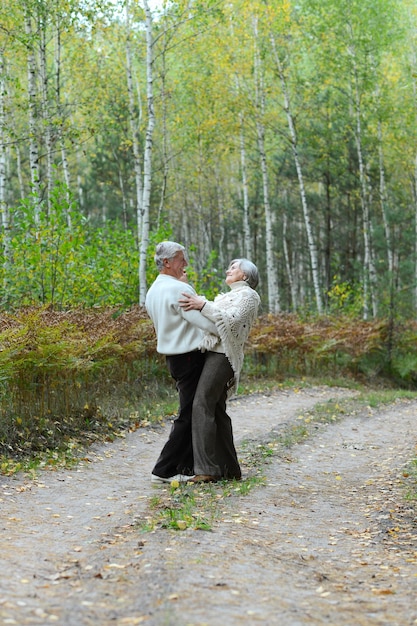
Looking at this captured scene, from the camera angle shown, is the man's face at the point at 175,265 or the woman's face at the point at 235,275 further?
the woman's face at the point at 235,275

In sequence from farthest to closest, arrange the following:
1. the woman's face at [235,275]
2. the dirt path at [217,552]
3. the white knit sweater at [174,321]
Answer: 1. the woman's face at [235,275]
2. the white knit sweater at [174,321]
3. the dirt path at [217,552]

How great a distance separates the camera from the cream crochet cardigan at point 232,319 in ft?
22.6

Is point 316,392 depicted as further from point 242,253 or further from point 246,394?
point 242,253

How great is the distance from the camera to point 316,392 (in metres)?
15.9

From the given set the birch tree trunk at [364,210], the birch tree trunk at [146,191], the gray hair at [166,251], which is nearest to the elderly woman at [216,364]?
the gray hair at [166,251]

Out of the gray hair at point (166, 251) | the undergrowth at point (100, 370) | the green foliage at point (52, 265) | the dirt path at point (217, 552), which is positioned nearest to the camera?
the dirt path at point (217, 552)

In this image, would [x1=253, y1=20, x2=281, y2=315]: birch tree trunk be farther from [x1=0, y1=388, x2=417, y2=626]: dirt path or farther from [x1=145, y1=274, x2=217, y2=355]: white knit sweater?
[x1=145, y1=274, x2=217, y2=355]: white knit sweater

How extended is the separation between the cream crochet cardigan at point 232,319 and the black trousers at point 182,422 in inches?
8.6

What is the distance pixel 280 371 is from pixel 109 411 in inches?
295

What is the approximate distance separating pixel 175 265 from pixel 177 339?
0.65 metres

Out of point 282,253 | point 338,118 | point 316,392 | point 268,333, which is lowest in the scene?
point 316,392

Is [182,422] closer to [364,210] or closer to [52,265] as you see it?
[52,265]

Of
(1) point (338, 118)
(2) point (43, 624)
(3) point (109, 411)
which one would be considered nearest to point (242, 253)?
(1) point (338, 118)

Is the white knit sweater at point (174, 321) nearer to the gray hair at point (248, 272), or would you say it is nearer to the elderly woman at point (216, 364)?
the elderly woman at point (216, 364)
